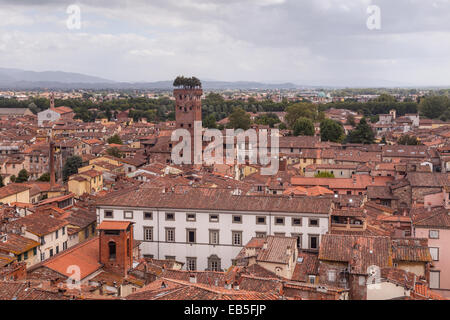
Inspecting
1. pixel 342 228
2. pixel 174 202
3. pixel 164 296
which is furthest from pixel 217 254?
pixel 164 296

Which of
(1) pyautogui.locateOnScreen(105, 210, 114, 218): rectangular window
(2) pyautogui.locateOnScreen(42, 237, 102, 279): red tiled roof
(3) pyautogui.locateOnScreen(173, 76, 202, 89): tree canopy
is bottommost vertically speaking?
(2) pyautogui.locateOnScreen(42, 237, 102, 279): red tiled roof

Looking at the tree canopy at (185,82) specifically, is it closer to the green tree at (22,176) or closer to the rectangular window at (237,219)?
the green tree at (22,176)

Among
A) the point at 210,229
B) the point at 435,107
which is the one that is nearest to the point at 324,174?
the point at 210,229

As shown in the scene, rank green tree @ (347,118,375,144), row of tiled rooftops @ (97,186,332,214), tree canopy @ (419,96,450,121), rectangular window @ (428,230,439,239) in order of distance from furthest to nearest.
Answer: tree canopy @ (419,96,450,121)
green tree @ (347,118,375,144)
row of tiled rooftops @ (97,186,332,214)
rectangular window @ (428,230,439,239)

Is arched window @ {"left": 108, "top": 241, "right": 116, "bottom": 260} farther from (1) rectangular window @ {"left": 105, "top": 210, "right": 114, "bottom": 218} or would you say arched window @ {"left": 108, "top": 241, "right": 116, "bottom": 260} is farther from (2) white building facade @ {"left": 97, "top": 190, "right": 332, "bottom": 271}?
(1) rectangular window @ {"left": 105, "top": 210, "right": 114, "bottom": 218}

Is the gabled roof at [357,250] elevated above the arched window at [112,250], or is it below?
above

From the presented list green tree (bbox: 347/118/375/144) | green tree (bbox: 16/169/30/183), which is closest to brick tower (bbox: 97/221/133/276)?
green tree (bbox: 16/169/30/183)

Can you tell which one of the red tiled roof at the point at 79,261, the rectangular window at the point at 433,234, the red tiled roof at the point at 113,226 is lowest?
the red tiled roof at the point at 79,261

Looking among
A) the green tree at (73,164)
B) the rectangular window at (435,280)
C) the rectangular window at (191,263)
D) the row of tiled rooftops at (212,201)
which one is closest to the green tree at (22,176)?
the green tree at (73,164)

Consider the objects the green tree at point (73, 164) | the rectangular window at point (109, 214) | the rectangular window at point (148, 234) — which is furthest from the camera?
the green tree at point (73, 164)
